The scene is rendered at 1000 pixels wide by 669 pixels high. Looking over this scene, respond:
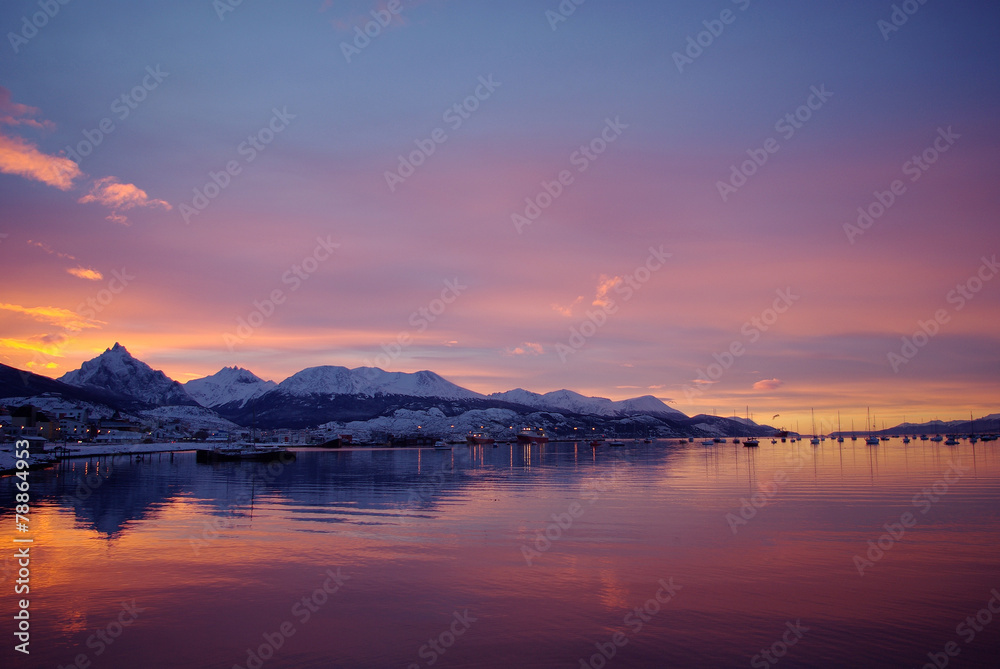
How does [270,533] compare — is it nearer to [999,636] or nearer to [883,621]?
[883,621]

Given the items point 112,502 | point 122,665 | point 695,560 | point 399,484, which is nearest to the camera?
point 122,665

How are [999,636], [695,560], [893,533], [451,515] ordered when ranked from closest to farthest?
[999,636] → [695,560] → [893,533] → [451,515]

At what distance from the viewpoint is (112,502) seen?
4316 cm

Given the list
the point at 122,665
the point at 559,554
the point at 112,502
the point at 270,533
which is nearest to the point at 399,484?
the point at 112,502

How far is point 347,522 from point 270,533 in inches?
187

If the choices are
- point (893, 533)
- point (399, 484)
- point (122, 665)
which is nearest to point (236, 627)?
point (122, 665)

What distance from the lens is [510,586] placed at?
20.4 meters

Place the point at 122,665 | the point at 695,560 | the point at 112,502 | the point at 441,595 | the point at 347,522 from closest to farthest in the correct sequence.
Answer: the point at 122,665 → the point at 441,595 → the point at 695,560 → the point at 347,522 → the point at 112,502

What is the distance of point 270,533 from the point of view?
30.2 metres

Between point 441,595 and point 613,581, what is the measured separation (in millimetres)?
5804

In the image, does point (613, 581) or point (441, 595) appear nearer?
point (441, 595)

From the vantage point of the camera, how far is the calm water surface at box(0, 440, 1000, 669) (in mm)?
15141

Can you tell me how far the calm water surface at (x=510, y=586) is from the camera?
1514 cm

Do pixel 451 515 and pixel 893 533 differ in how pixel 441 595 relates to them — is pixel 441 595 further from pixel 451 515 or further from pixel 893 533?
pixel 893 533
